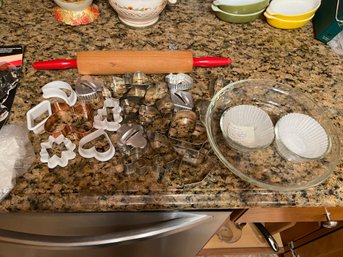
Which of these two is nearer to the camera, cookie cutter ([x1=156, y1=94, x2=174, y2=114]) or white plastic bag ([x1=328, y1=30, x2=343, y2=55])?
cookie cutter ([x1=156, y1=94, x2=174, y2=114])

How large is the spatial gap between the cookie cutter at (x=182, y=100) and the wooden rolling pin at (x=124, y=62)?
7 centimetres

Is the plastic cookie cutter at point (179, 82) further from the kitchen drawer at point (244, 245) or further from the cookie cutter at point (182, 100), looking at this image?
the kitchen drawer at point (244, 245)

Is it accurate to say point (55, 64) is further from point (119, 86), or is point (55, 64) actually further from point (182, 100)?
point (182, 100)

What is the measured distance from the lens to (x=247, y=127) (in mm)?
643

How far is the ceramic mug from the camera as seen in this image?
752mm

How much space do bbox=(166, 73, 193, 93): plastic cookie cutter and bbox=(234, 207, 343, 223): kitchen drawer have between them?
0.32 metres

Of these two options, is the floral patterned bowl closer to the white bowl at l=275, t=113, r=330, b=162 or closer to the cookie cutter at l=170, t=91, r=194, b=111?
the cookie cutter at l=170, t=91, r=194, b=111

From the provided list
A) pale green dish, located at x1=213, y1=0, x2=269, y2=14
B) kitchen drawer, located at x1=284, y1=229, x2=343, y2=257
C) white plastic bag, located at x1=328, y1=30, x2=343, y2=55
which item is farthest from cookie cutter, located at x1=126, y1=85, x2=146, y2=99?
kitchen drawer, located at x1=284, y1=229, x2=343, y2=257

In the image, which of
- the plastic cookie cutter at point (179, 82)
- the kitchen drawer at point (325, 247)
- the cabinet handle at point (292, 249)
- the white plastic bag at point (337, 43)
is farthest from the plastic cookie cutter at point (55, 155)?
the cabinet handle at point (292, 249)

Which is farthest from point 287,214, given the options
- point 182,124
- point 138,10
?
point 138,10

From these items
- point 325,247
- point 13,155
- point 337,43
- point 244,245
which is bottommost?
point 244,245

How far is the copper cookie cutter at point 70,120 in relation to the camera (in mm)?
613

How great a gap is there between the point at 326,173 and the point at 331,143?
7 centimetres

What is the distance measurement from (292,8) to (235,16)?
16 centimetres
